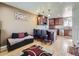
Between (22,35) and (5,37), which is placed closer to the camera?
(5,37)

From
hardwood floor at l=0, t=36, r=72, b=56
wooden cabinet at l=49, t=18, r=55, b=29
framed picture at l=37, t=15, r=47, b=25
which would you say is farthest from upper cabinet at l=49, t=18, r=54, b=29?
hardwood floor at l=0, t=36, r=72, b=56

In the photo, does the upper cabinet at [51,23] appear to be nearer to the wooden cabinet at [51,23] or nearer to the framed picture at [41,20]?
the wooden cabinet at [51,23]

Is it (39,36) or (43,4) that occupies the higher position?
(43,4)

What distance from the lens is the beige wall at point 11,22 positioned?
183cm

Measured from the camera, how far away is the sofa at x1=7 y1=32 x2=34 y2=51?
1.85 meters

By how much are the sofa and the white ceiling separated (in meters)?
0.51

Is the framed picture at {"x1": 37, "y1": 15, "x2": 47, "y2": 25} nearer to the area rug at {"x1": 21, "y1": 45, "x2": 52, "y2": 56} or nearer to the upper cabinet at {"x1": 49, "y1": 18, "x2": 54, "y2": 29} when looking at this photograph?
the upper cabinet at {"x1": 49, "y1": 18, "x2": 54, "y2": 29}

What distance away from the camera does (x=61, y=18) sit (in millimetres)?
1972

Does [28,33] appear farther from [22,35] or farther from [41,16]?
[41,16]

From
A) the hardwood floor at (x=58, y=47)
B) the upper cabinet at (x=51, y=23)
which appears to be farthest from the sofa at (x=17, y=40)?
the upper cabinet at (x=51, y=23)

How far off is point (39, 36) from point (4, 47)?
69 centimetres

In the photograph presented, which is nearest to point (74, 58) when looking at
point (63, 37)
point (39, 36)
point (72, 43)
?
point (72, 43)

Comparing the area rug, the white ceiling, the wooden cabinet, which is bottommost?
the area rug

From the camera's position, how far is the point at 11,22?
1885 millimetres
